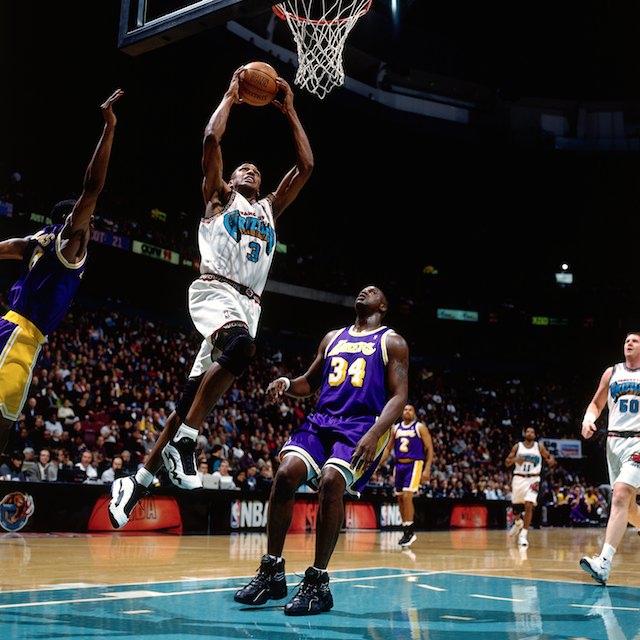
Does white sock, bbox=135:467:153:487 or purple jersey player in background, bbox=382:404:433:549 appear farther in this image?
purple jersey player in background, bbox=382:404:433:549

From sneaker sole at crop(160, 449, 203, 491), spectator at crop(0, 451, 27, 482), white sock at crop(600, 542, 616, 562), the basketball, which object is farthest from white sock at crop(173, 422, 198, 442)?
spectator at crop(0, 451, 27, 482)

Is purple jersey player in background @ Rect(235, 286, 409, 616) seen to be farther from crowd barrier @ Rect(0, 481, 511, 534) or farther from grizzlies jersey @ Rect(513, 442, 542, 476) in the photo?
grizzlies jersey @ Rect(513, 442, 542, 476)

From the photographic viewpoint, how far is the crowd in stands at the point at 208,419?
45.2 feet

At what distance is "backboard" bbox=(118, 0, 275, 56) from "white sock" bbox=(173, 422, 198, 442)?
305cm

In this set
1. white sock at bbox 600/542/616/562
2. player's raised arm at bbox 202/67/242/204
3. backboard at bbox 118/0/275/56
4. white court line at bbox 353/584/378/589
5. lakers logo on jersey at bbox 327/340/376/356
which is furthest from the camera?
white sock at bbox 600/542/616/562

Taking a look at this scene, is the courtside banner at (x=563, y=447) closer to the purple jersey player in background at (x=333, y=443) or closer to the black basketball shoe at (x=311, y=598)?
the purple jersey player in background at (x=333, y=443)

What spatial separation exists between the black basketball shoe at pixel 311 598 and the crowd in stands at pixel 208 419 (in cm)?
801

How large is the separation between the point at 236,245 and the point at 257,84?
1.17 meters

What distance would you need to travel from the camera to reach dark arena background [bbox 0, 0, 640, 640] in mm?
5953

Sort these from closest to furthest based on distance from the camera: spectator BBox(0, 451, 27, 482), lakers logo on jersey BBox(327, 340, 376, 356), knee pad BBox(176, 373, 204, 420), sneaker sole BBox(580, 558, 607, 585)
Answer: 1. knee pad BBox(176, 373, 204, 420)
2. lakers logo on jersey BBox(327, 340, 376, 356)
3. sneaker sole BBox(580, 558, 607, 585)
4. spectator BBox(0, 451, 27, 482)

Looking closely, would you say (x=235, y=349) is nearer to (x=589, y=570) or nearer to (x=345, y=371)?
(x=345, y=371)

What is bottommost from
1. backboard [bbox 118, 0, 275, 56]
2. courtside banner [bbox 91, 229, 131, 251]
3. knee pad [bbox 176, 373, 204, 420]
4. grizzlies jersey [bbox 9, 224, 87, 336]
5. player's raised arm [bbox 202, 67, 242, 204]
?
knee pad [bbox 176, 373, 204, 420]

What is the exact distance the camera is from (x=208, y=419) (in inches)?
746

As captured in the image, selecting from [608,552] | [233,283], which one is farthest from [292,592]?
[608,552]
